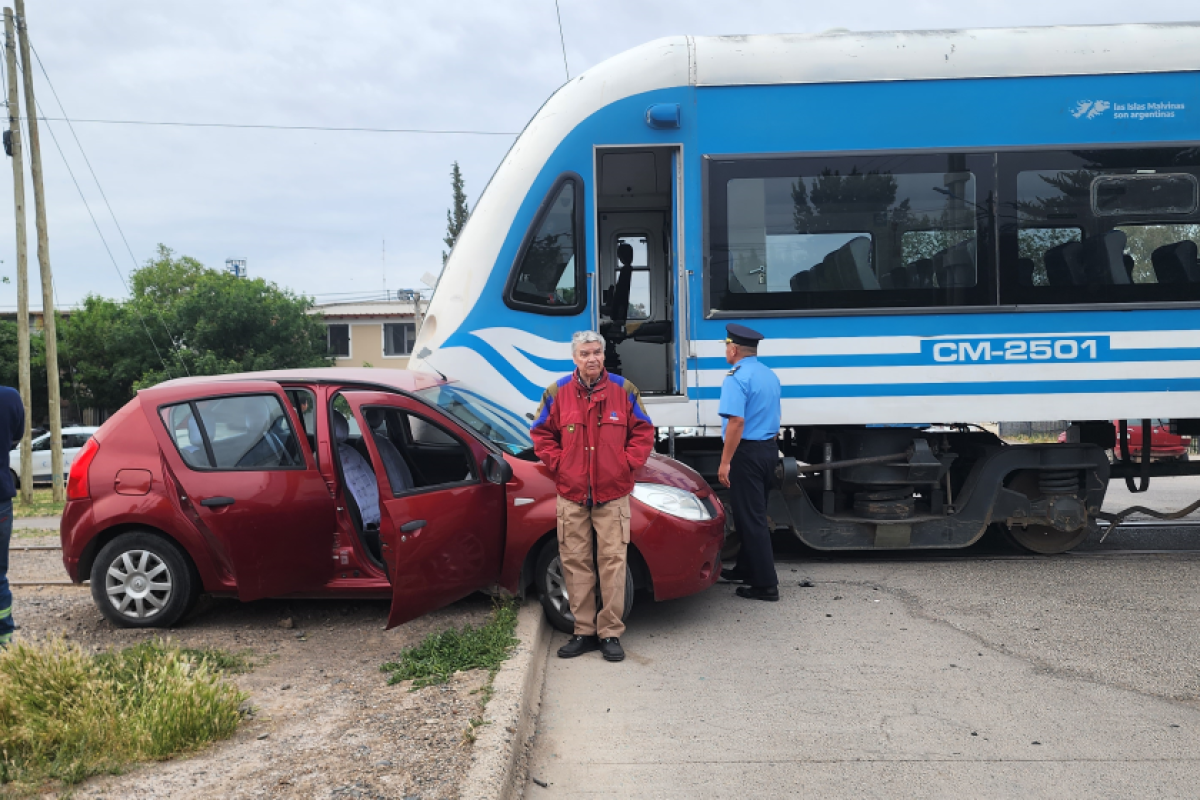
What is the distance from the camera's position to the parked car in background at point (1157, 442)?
735cm

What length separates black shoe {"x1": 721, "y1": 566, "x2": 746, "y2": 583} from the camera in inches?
252

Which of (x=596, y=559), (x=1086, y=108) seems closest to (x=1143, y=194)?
(x=1086, y=108)

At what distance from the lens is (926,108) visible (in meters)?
6.78

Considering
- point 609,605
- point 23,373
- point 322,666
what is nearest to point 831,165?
point 609,605

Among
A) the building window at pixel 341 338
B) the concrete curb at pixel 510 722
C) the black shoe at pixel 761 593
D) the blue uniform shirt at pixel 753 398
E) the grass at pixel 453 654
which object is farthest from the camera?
the building window at pixel 341 338

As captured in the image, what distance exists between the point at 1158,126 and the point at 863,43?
2.22m

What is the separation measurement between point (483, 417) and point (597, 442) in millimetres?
1260

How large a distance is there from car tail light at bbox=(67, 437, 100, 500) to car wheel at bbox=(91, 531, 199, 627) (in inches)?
13.4

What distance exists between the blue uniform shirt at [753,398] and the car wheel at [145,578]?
3425mm

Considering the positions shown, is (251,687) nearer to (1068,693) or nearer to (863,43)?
(1068,693)

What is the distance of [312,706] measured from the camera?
4180mm

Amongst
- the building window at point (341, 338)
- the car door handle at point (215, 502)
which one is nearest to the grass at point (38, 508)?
the car door handle at point (215, 502)

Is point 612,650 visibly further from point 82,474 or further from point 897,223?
point 897,223

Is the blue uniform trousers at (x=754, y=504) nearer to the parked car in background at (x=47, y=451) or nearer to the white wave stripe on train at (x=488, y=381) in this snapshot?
the white wave stripe on train at (x=488, y=381)
